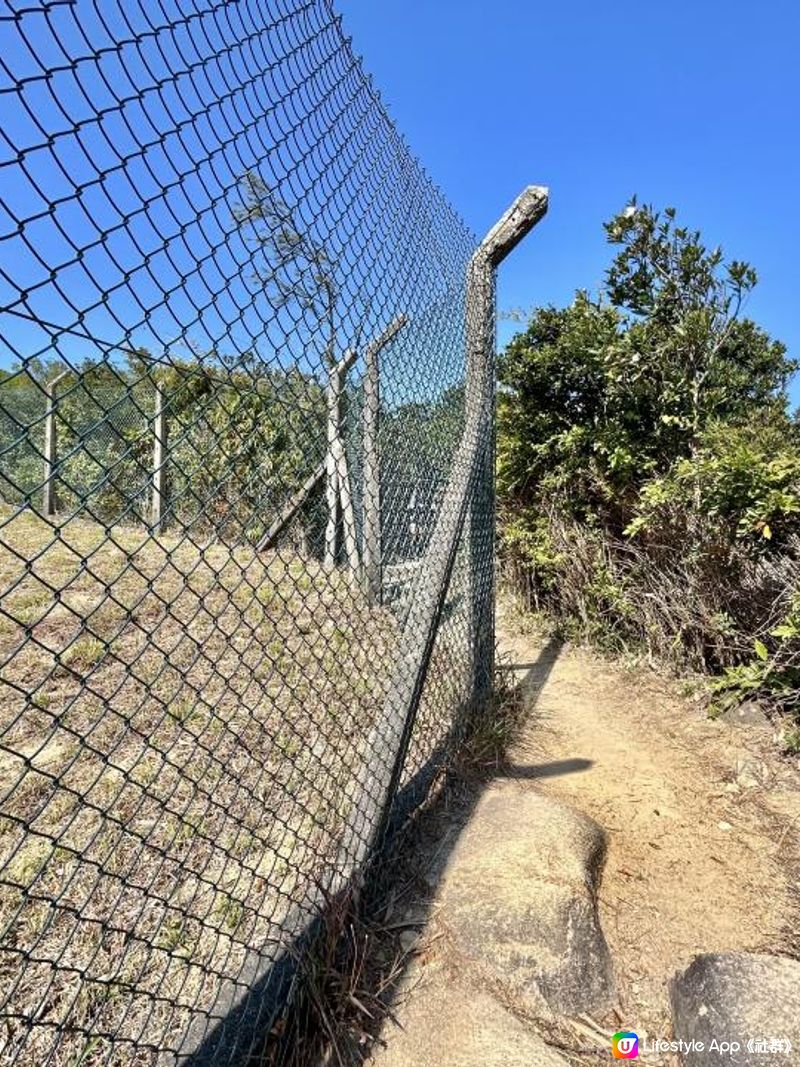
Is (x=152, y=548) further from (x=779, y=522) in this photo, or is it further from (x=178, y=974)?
(x=779, y=522)

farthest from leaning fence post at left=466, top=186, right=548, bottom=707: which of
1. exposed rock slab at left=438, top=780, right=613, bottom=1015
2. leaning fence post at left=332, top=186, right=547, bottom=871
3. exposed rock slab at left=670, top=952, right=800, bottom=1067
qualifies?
exposed rock slab at left=670, top=952, right=800, bottom=1067

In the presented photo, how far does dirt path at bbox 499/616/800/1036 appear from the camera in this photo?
1.79 m

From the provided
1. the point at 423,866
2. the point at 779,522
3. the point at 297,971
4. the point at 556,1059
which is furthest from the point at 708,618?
the point at 297,971

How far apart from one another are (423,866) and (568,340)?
335 centimetres

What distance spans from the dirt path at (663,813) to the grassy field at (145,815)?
0.93 meters

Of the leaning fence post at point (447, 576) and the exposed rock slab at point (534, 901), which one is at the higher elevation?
the leaning fence post at point (447, 576)

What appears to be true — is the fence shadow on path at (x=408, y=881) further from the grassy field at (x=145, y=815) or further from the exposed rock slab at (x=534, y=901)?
the grassy field at (x=145, y=815)

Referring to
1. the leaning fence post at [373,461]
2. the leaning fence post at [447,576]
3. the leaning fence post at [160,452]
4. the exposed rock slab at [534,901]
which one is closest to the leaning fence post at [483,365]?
the leaning fence post at [447,576]

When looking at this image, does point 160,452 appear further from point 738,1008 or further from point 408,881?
point 738,1008

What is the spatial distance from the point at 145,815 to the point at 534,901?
4.10ft

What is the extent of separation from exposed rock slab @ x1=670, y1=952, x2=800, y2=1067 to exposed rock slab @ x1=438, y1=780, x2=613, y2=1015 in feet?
0.68

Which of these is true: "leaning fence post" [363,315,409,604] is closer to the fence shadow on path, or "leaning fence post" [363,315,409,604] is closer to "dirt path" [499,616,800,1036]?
the fence shadow on path

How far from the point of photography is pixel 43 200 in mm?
802

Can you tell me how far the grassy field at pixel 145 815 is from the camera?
1228mm
